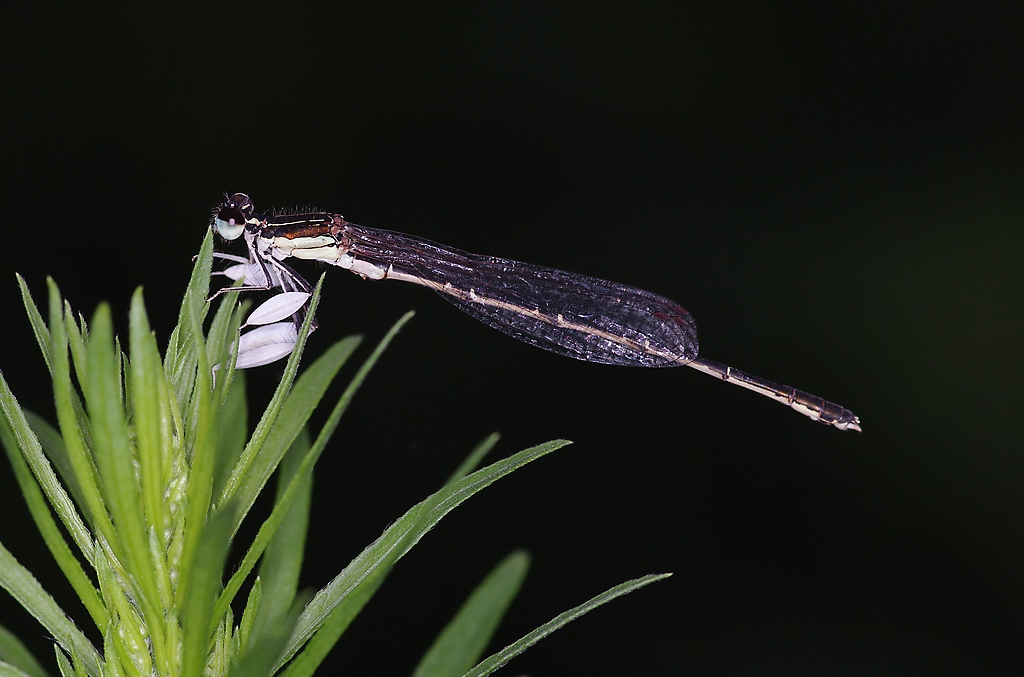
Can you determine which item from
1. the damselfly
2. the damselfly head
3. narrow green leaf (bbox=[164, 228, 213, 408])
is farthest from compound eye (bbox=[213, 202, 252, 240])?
narrow green leaf (bbox=[164, 228, 213, 408])

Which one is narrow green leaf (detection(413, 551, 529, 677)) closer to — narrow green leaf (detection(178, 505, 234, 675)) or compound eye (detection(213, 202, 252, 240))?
narrow green leaf (detection(178, 505, 234, 675))

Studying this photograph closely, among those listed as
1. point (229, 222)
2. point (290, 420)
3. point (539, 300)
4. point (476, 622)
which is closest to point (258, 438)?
point (290, 420)

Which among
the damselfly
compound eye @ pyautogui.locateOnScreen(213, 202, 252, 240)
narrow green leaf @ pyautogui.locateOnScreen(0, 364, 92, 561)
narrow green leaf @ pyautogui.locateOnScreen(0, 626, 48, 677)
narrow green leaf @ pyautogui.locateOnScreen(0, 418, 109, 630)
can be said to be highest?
the damselfly

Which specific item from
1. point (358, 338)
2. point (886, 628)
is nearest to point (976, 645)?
point (886, 628)

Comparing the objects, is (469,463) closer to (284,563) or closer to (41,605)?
(284,563)

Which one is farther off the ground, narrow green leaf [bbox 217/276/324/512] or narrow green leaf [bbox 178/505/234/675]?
narrow green leaf [bbox 217/276/324/512]
